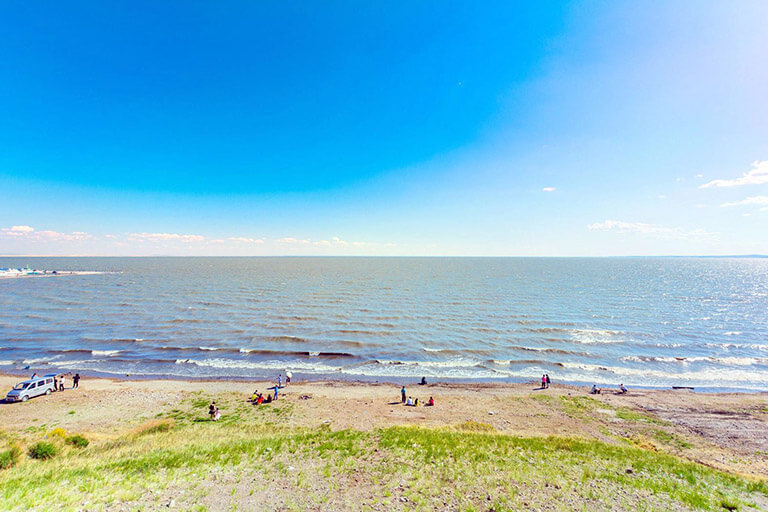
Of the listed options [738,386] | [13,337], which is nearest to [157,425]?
[13,337]

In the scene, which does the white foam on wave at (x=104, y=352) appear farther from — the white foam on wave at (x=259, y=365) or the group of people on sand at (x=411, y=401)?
the group of people on sand at (x=411, y=401)

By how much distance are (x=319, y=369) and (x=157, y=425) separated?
1835cm

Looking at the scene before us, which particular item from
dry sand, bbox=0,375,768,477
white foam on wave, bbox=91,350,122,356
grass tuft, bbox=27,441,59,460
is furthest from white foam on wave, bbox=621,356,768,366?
white foam on wave, bbox=91,350,122,356

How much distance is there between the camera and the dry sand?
906 inches

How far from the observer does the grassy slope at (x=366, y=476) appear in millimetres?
11805

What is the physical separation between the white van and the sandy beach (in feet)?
2.53

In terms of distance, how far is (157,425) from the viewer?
22672 millimetres

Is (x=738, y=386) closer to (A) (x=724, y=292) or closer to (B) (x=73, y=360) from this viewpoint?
(B) (x=73, y=360)

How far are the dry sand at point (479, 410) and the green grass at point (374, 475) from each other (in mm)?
Result: 5674

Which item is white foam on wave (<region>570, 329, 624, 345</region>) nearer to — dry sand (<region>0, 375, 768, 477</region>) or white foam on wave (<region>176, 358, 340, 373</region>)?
dry sand (<region>0, 375, 768, 477</region>)

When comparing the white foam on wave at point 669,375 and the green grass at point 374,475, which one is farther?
the white foam on wave at point 669,375

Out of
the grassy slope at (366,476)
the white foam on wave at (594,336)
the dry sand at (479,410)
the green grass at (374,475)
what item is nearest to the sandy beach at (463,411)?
the dry sand at (479,410)

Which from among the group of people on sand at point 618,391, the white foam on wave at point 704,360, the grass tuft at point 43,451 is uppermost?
the grass tuft at point 43,451

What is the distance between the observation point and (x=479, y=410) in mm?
27938
